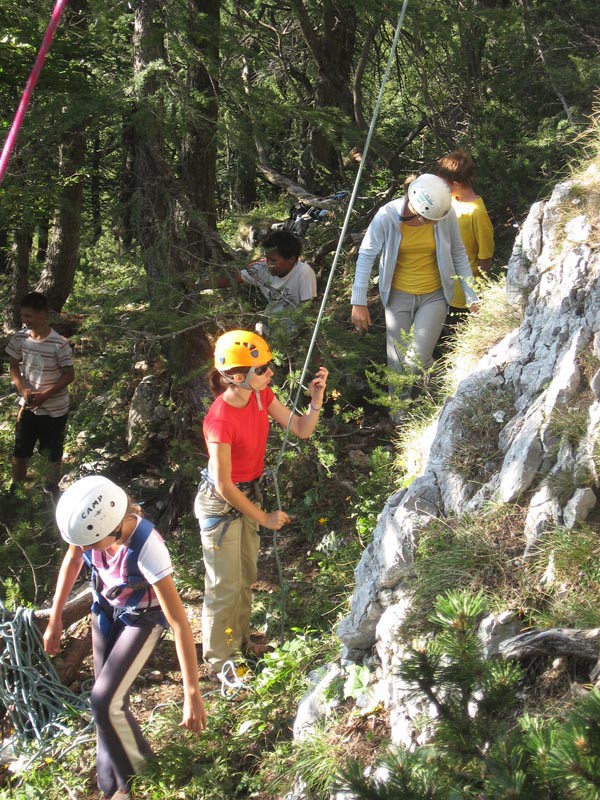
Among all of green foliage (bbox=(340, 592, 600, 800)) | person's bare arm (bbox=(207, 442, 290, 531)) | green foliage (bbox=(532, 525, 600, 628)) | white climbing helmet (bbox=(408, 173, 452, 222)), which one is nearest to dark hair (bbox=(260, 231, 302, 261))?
white climbing helmet (bbox=(408, 173, 452, 222))

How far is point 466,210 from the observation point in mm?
5766

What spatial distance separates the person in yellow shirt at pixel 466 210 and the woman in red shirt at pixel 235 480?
6.29 ft

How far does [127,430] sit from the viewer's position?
26.8ft

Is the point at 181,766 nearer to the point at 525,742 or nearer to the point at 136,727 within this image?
the point at 136,727

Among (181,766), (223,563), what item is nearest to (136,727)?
(181,766)

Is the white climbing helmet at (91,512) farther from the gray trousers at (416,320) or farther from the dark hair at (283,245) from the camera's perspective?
the dark hair at (283,245)

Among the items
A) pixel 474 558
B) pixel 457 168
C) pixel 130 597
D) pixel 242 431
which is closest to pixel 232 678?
pixel 130 597

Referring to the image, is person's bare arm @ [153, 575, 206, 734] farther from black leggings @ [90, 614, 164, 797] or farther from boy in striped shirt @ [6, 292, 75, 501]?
boy in striped shirt @ [6, 292, 75, 501]

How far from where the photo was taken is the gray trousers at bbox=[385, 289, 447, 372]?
5.67m

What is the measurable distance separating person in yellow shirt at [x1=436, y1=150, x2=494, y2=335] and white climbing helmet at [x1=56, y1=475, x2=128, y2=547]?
3.04m

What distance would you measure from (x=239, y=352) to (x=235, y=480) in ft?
2.46

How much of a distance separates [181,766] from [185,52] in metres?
5.03

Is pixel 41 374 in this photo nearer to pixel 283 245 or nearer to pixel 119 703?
pixel 283 245

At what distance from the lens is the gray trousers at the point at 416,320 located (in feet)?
18.6
